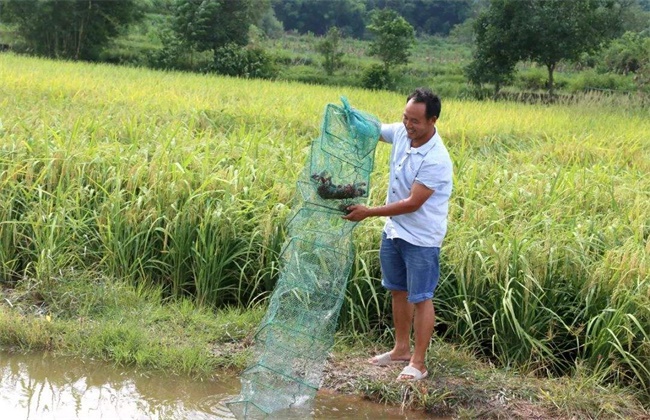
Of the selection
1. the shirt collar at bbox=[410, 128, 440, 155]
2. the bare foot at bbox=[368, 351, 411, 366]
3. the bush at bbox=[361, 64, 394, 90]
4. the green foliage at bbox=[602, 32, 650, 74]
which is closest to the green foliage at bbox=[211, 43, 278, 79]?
the bush at bbox=[361, 64, 394, 90]

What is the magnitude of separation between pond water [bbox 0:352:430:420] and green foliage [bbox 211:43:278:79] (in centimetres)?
1904

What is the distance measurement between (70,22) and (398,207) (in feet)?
79.2

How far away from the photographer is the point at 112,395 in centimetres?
378

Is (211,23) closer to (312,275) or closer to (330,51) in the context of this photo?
(330,51)

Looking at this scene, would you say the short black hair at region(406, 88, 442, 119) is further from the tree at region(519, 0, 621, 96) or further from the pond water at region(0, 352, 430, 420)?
the tree at region(519, 0, 621, 96)

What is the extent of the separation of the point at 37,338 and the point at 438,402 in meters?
2.06

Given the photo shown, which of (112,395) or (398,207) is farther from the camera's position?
(112,395)

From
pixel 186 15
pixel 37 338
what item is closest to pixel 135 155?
pixel 37 338

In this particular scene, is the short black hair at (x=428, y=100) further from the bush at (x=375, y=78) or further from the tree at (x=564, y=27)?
the bush at (x=375, y=78)

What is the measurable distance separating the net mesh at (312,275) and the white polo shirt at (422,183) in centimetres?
14

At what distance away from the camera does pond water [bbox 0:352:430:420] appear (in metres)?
3.62

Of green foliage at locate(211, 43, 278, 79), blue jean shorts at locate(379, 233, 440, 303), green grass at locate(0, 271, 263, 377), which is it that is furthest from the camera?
green foliage at locate(211, 43, 278, 79)

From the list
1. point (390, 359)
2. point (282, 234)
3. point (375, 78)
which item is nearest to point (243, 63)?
point (375, 78)

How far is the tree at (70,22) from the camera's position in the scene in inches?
989
